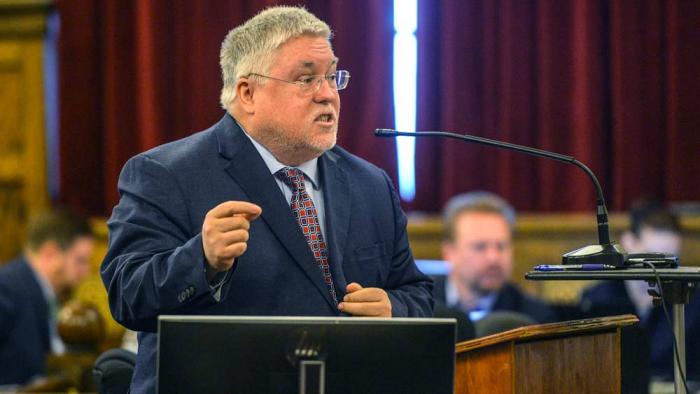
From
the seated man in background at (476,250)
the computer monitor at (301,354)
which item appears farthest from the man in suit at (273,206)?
the seated man in background at (476,250)

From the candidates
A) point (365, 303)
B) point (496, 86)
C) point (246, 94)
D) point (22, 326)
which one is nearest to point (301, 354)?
point (365, 303)

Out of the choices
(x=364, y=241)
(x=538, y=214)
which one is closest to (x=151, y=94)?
(x=538, y=214)

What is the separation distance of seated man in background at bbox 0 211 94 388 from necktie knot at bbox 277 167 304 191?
324 cm

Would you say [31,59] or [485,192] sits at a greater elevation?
[31,59]

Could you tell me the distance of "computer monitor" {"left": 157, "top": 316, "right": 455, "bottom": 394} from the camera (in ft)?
7.79

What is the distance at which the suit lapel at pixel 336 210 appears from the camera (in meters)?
3.20

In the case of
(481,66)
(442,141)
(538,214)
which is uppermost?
(481,66)

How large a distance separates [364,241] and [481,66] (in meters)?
4.30

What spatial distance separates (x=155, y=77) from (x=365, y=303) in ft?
16.6

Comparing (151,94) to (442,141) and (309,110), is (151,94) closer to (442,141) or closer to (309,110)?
(442,141)

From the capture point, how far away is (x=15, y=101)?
7840 millimetres

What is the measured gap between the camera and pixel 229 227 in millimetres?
2568

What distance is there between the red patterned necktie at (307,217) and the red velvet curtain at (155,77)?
4.11 metres

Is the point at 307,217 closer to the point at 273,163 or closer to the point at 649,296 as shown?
the point at 273,163
